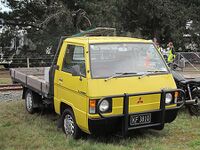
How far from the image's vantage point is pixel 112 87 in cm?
691

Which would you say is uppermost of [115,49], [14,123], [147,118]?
[115,49]

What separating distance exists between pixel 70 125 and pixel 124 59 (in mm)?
1665

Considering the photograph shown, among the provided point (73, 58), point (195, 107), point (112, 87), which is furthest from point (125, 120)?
point (195, 107)

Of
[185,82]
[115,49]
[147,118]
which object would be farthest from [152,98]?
[185,82]

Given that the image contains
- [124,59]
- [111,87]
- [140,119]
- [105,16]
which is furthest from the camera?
[105,16]

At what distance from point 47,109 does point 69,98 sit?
3066 millimetres

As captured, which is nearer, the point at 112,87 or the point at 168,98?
the point at 112,87

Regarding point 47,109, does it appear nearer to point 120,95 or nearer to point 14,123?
point 14,123

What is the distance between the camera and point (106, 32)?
30.5 feet

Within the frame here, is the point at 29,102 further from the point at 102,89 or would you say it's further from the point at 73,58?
the point at 102,89

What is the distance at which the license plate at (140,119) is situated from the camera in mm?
7086

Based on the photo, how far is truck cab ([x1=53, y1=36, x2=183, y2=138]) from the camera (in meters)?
6.84

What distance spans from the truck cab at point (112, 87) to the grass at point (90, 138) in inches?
11.5

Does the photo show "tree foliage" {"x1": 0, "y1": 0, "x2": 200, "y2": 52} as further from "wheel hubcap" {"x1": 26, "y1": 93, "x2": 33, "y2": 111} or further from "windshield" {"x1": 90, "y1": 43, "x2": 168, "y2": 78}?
"windshield" {"x1": 90, "y1": 43, "x2": 168, "y2": 78}
